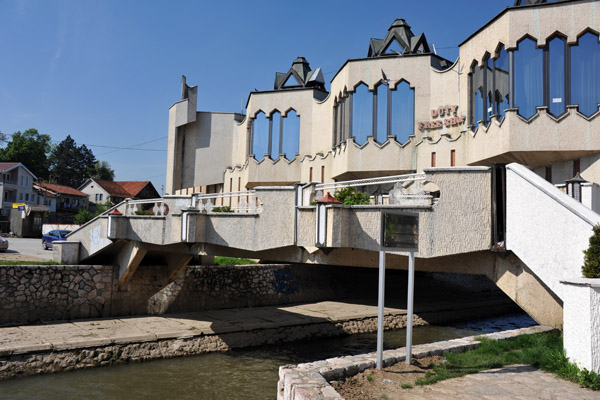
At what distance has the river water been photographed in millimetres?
13781

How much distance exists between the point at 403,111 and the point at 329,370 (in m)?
19.3

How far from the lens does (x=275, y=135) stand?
31250 millimetres

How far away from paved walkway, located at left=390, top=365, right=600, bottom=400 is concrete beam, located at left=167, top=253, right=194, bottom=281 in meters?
16.5

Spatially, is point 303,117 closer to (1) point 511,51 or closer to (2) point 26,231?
(1) point 511,51

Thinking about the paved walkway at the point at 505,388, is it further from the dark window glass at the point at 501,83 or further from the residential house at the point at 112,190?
Answer: the residential house at the point at 112,190

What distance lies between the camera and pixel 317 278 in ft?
95.9

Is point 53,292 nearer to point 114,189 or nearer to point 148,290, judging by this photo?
point 148,290

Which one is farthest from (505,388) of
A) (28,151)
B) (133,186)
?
(28,151)

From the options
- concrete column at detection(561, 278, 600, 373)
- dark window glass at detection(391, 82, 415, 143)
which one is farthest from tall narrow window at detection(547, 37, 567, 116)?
concrete column at detection(561, 278, 600, 373)

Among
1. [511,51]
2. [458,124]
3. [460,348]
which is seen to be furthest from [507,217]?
[458,124]

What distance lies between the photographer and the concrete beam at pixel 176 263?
2181 centimetres

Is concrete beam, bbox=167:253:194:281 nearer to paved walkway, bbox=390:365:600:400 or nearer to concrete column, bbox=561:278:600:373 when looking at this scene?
paved walkway, bbox=390:365:600:400

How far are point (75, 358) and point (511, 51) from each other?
64.1 feet

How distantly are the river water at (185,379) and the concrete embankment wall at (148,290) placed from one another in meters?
5.03
